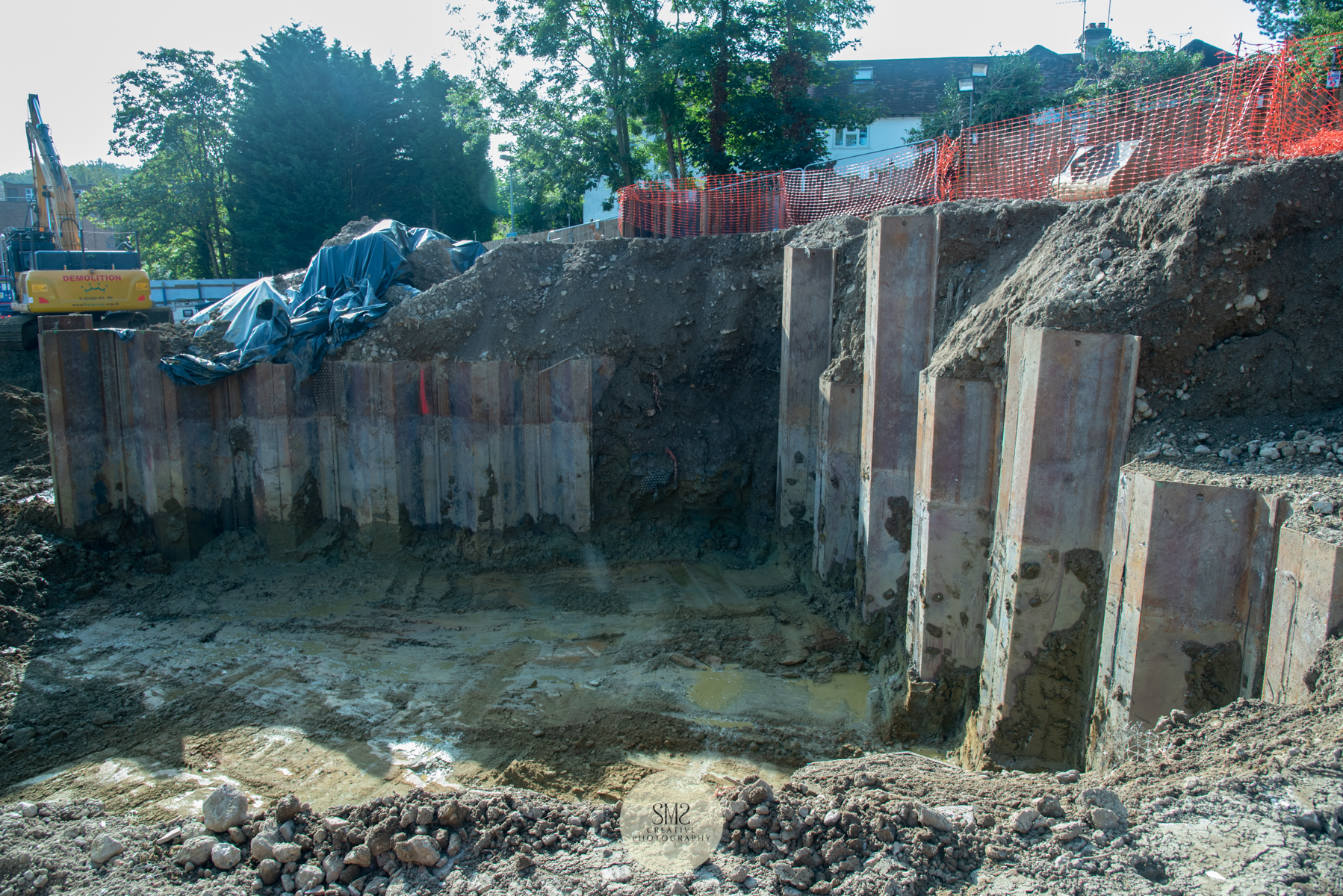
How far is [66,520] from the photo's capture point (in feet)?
32.4

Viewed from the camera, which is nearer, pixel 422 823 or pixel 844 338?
pixel 422 823

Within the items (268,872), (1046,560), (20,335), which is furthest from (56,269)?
(1046,560)

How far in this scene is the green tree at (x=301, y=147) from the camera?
27.4 meters

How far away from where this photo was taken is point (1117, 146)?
9023 millimetres

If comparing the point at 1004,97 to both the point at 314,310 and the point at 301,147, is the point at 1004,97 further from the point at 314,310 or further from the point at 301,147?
the point at 301,147

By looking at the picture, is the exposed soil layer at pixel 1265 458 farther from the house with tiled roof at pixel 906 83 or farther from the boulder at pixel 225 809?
the house with tiled roof at pixel 906 83

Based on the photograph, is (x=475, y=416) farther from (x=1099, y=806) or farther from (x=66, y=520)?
(x=1099, y=806)

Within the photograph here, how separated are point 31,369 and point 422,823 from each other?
1805 cm

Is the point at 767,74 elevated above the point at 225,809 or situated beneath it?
elevated above

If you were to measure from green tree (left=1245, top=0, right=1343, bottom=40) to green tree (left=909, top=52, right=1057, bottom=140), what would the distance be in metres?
5.26

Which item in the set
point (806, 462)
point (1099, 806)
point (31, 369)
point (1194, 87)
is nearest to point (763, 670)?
point (806, 462)

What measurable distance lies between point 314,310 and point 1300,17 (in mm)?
29255

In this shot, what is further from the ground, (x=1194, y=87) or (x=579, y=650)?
(x=1194, y=87)

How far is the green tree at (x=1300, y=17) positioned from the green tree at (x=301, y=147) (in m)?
27.1
